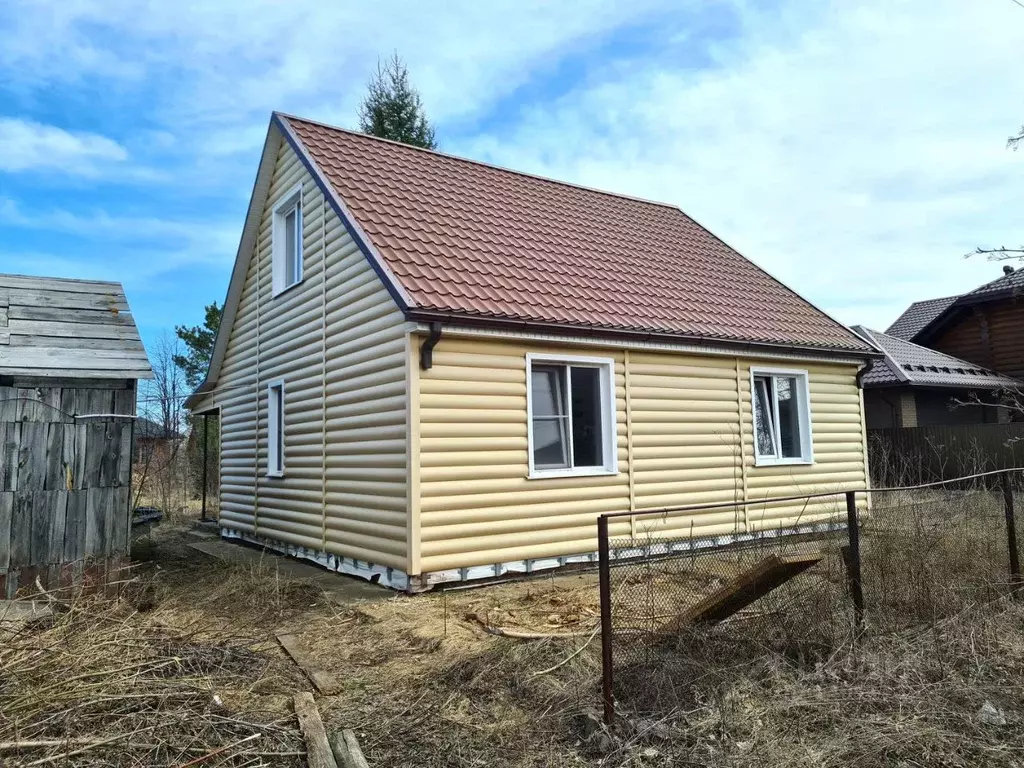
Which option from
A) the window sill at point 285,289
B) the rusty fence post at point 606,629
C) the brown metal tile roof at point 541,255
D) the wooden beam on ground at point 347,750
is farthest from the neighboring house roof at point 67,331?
the rusty fence post at point 606,629

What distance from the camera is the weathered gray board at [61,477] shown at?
284 inches

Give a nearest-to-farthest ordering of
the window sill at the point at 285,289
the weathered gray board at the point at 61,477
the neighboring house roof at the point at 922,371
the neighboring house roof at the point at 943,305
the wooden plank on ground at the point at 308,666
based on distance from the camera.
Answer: the wooden plank on ground at the point at 308,666
the weathered gray board at the point at 61,477
the window sill at the point at 285,289
the neighboring house roof at the point at 922,371
the neighboring house roof at the point at 943,305

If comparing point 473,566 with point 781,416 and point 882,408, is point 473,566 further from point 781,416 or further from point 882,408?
point 882,408

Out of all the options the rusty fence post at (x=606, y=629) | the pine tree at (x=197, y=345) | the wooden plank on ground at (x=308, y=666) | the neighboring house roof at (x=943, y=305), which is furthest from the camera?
the pine tree at (x=197, y=345)

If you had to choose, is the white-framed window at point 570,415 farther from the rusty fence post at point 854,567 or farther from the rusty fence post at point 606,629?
the rusty fence post at point 606,629

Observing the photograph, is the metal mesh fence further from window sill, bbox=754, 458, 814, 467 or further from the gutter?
window sill, bbox=754, 458, 814, 467

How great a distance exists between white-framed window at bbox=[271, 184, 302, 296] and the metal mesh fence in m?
8.89

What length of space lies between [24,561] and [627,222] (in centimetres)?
1078

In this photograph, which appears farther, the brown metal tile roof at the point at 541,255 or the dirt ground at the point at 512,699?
the brown metal tile roof at the point at 541,255

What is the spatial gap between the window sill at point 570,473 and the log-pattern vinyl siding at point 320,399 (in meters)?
1.71

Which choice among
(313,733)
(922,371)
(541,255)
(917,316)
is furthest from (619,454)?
(917,316)

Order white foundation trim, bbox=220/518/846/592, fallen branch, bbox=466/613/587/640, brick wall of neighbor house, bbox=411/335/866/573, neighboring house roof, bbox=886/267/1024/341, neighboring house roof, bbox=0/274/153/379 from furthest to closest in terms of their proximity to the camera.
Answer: neighboring house roof, bbox=886/267/1024/341
brick wall of neighbor house, bbox=411/335/866/573
white foundation trim, bbox=220/518/846/592
neighboring house roof, bbox=0/274/153/379
fallen branch, bbox=466/613/587/640

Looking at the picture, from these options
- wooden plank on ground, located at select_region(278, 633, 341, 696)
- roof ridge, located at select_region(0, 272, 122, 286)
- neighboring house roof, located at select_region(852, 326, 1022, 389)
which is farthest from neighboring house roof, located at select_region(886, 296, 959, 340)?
wooden plank on ground, located at select_region(278, 633, 341, 696)

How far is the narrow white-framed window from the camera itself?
11.9 metres
